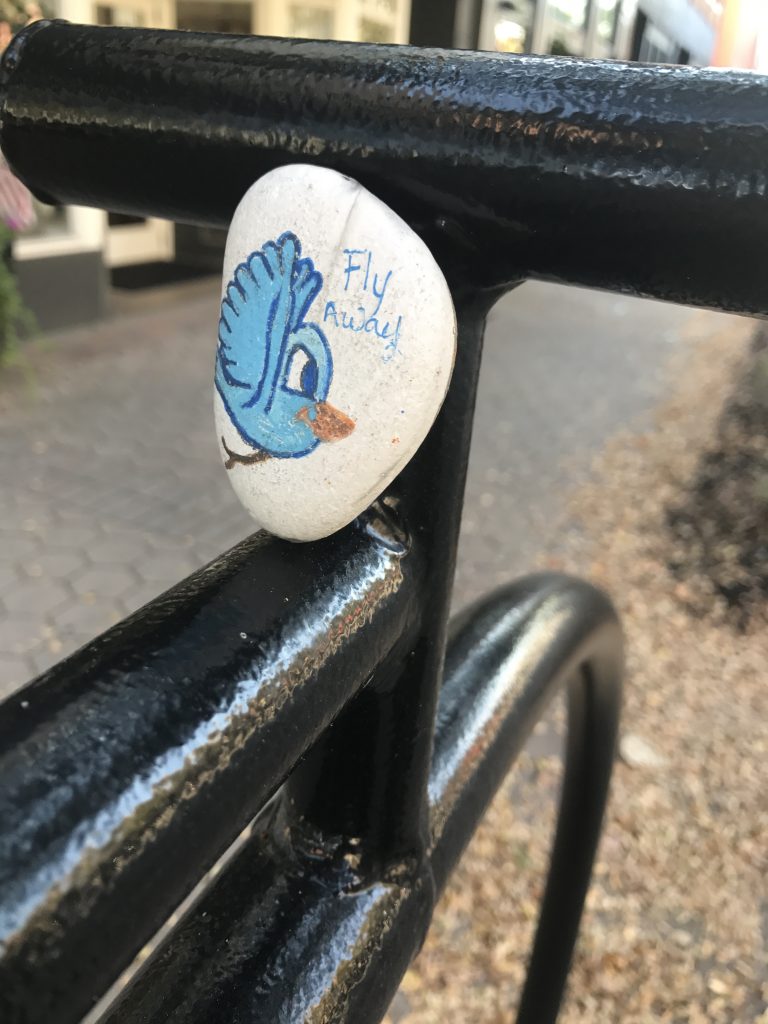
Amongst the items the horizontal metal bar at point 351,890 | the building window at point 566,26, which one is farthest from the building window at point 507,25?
the horizontal metal bar at point 351,890

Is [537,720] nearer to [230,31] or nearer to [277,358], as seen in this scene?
[277,358]

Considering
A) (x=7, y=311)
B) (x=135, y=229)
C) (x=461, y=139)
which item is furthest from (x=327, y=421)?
(x=135, y=229)

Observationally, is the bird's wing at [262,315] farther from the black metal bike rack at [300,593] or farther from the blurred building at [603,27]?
the blurred building at [603,27]

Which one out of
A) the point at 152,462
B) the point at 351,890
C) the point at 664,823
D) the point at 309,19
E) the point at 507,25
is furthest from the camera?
the point at 507,25

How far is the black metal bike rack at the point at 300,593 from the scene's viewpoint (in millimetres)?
365

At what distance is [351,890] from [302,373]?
38 centimetres

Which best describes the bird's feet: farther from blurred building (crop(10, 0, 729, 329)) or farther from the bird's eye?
blurred building (crop(10, 0, 729, 329))

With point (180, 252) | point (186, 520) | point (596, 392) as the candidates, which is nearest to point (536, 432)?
point (596, 392)

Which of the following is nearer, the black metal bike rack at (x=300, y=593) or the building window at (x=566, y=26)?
the black metal bike rack at (x=300, y=593)

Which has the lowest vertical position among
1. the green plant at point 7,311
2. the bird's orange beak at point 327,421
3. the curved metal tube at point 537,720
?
the green plant at point 7,311

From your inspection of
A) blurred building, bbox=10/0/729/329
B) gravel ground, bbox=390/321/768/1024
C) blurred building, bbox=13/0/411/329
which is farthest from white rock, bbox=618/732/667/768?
blurred building, bbox=13/0/411/329

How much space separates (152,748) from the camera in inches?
15.0

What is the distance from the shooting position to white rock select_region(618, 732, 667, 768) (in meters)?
2.81

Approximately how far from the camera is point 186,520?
3.98 meters
